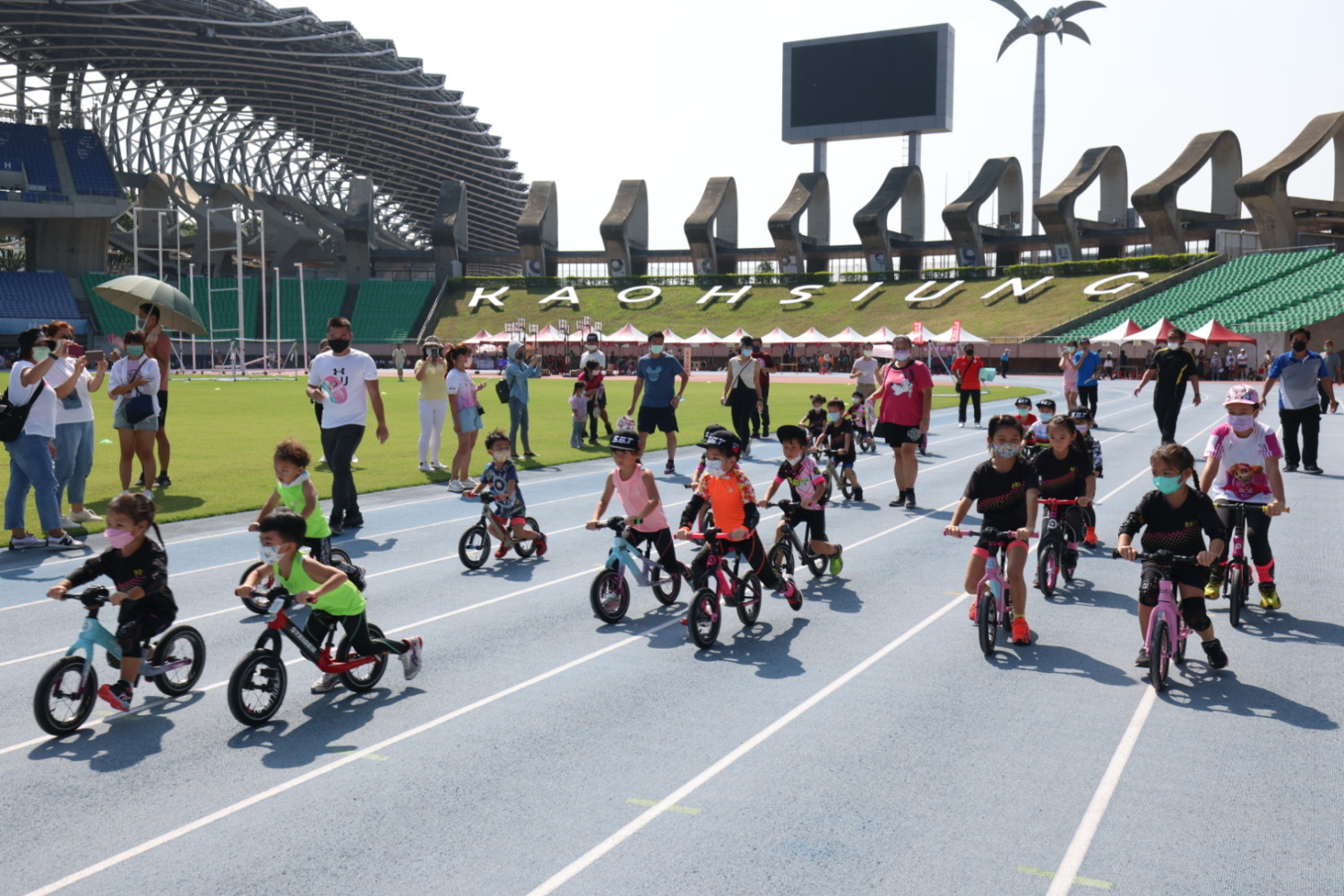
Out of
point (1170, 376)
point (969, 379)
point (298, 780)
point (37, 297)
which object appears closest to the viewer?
point (298, 780)

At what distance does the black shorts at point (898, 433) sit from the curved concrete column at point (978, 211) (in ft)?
→ 233

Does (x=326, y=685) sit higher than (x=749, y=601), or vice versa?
(x=749, y=601)

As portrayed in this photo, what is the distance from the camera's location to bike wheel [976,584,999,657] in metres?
7.54

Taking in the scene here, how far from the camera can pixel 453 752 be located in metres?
A: 5.79

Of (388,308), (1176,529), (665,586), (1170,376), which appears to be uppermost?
(388,308)

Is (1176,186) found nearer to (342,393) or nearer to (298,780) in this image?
(342,393)

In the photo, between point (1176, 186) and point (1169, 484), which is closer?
point (1169, 484)

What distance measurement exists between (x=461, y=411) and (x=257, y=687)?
952 centimetres

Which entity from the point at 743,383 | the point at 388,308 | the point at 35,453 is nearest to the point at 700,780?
the point at 35,453

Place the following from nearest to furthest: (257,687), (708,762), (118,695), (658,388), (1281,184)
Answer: (708,762), (257,687), (118,695), (658,388), (1281,184)

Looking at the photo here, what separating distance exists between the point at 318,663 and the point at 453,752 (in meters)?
1.23

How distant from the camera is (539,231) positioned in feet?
313

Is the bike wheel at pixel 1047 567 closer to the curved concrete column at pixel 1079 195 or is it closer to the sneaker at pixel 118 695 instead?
the sneaker at pixel 118 695

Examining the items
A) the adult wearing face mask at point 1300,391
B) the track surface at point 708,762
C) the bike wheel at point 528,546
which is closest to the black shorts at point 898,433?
the track surface at point 708,762
